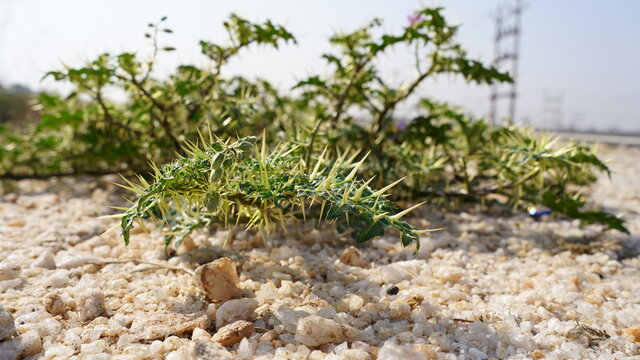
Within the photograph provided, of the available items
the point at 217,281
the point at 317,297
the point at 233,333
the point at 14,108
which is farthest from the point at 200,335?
the point at 14,108

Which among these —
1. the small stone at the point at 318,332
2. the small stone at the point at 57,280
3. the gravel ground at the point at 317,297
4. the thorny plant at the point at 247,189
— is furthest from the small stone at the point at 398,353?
the small stone at the point at 57,280

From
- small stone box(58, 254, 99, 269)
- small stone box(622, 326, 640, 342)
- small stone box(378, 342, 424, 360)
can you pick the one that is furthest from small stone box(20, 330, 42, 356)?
small stone box(622, 326, 640, 342)

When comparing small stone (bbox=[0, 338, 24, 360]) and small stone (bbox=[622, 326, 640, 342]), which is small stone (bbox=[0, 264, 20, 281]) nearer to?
small stone (bbox=[0, 338, 24, 360])

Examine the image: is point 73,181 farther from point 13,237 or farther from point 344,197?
point 344,197

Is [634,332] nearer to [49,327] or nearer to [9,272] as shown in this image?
[49,327]

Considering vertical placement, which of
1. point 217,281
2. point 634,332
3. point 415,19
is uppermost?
point 415,19
